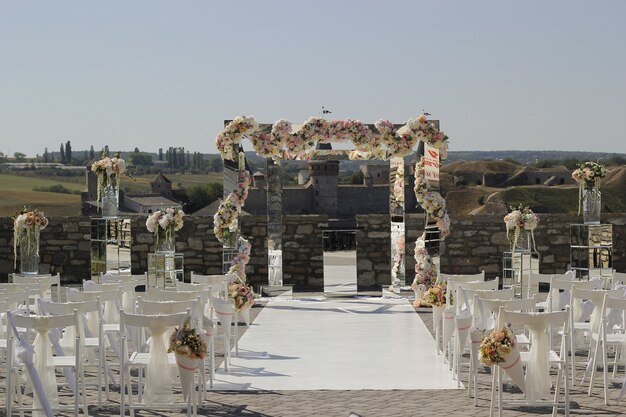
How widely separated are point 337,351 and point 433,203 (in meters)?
5.45

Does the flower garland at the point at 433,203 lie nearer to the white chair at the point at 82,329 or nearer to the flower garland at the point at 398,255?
the flower garland at the point at 398,255

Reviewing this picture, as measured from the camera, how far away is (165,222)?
16109 mm

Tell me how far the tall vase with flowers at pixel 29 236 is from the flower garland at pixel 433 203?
538 cm

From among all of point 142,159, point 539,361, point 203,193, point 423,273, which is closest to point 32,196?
point 142,159

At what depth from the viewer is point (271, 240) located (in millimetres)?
17938

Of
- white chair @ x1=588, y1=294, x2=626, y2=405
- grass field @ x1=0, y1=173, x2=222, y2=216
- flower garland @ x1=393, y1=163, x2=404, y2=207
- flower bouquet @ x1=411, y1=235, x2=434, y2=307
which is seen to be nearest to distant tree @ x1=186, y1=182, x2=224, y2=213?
grass field @ x1=0, y1=173, x2=222, y2=216

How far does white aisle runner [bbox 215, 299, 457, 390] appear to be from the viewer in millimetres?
10469

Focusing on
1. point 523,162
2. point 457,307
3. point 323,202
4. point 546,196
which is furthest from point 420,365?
point 523,162

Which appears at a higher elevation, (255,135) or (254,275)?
(255,135)

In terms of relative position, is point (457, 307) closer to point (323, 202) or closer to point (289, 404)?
point (289, 404)

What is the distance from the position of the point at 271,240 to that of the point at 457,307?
7.29 m

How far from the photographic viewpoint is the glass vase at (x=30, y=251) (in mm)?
16422

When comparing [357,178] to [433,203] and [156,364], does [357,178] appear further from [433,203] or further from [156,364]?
[156,364]

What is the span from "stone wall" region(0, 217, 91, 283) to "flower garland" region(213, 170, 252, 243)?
11.6 ft
